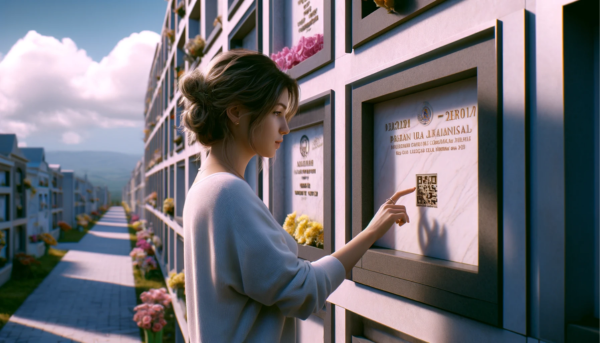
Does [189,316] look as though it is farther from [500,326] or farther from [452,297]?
[500,326]

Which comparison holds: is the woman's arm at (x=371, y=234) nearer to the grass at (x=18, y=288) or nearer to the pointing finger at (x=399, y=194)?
the pointing finger at (x=399, y=194)

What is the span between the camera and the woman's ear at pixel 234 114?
67.4 inches

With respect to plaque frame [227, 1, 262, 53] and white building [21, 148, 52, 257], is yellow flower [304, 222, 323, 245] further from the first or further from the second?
white building [21, 148, 52, 257]

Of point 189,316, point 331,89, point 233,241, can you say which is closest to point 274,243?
point 233,241

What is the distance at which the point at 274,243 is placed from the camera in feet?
4.84

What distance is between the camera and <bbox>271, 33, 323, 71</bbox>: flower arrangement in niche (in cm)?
323

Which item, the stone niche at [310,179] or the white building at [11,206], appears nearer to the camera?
the stone niche at [310,179]

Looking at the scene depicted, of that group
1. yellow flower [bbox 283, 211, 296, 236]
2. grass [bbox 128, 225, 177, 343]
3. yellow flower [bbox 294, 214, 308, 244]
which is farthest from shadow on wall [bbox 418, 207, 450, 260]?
grass [bbox 128, 225, 177, 343]

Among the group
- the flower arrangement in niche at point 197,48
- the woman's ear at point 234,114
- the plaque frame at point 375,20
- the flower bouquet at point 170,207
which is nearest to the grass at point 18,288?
the flower bouquet at point 170,207

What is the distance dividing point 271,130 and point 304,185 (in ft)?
5.59

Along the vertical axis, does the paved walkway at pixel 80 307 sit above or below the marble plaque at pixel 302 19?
below

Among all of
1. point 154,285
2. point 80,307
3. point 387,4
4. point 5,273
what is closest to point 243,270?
point 387,4

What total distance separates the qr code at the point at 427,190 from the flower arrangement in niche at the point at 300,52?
1.58 m

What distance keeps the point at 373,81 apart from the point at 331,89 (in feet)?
1.81
